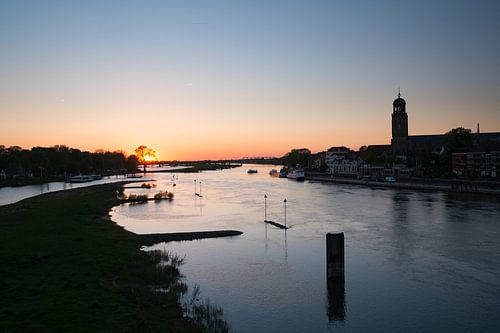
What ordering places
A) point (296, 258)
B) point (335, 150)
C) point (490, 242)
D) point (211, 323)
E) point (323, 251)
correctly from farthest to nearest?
point (335, 150) < point (490, 242) < point (323, 251) < point (296, 258) < point (211, 323)

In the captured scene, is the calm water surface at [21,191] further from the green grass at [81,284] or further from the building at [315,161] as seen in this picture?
the building at [315,161]

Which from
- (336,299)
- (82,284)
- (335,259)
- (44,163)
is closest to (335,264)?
(335,259)

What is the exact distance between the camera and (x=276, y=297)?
728 inches

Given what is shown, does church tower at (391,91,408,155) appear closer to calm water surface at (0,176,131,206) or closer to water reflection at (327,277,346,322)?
calm water surface at (0,176,131,206)

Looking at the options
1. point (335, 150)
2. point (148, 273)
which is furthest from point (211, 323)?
point (335, 150)

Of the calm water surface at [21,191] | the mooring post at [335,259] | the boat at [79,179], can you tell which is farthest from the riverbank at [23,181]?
the mooring post at [335,259]

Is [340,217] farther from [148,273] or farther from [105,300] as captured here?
Answer: [105,300]

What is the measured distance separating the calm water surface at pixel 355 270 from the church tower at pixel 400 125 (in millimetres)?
82713

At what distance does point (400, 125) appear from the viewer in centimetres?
12425

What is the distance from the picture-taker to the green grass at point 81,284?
43.6ft

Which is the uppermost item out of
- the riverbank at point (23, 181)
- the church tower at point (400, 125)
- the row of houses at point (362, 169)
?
the church tower at point (400, 125)

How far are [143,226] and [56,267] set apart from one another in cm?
1888

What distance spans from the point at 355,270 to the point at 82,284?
46.6ft

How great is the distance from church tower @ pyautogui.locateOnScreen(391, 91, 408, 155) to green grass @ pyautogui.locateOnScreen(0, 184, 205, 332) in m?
109
